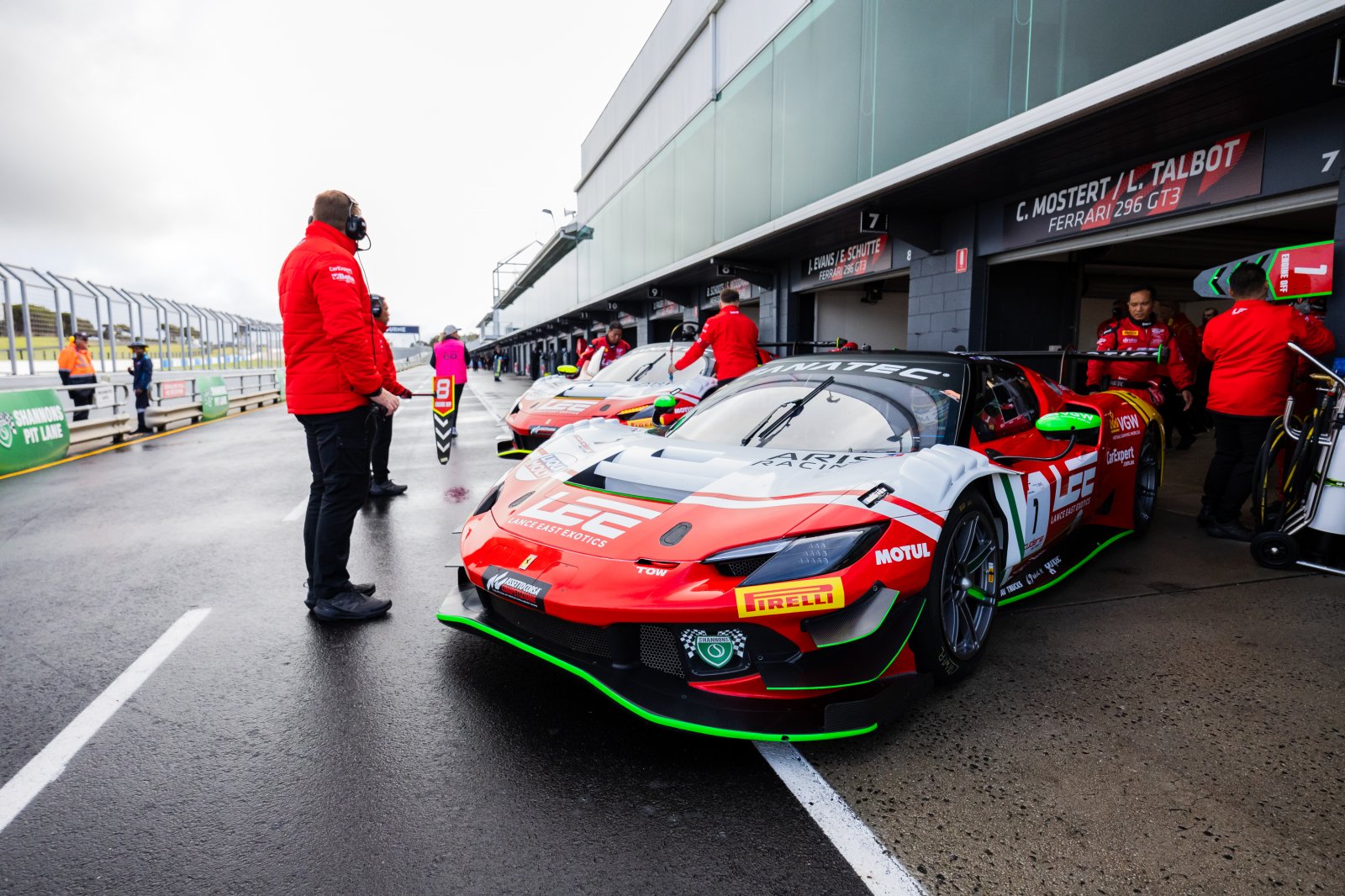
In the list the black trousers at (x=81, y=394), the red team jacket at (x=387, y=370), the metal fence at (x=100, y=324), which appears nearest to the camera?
the red team jacket at (x=387, y=370)

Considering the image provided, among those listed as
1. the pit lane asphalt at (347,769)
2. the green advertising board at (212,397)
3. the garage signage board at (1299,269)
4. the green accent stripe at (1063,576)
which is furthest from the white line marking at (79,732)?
the green advertising board at (212,397)

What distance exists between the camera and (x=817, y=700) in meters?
2.14

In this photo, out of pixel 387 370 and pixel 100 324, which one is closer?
pixel 387 370

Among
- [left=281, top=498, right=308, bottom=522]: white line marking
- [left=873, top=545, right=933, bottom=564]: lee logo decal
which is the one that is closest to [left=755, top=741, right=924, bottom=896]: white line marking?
[left=873, top=545, right=933, bottom=564]: lee logo decal

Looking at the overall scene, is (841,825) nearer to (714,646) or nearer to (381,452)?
(714,646)

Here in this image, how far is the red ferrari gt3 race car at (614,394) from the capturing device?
6.82 m

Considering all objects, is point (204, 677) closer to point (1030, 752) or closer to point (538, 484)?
point (538, 484)

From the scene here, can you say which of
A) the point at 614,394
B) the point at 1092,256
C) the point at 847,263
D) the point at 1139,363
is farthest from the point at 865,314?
the point at 614,394

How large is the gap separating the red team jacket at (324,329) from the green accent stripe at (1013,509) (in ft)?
A: 8.96

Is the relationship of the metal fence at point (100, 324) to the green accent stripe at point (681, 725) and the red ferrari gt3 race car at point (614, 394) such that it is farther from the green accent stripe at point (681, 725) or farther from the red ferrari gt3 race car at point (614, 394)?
the green accent stripe at point (681, 725)

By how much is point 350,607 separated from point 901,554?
2.55 metres

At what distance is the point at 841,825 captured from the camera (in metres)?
1.92

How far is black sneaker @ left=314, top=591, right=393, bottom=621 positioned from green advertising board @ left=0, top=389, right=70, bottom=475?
7569 millimetres

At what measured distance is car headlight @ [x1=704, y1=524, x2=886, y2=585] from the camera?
2139 mm
